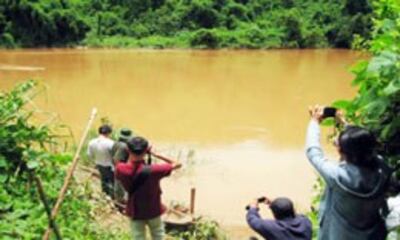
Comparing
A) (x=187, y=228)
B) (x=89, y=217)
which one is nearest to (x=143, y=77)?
(x=187, y=228)

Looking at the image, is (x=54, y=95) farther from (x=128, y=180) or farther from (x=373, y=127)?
(x=373, y=127)

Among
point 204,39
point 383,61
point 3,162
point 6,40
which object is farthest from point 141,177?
point 204,39

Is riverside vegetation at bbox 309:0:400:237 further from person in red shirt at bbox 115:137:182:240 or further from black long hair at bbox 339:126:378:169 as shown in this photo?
person in red shirt at bbox 115:137:182:240

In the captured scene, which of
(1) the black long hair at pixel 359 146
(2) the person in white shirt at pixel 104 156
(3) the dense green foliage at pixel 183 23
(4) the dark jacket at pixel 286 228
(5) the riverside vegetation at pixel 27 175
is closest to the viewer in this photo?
(1) the black long hair at pixel 359 146

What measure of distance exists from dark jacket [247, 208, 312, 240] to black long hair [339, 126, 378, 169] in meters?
0.73

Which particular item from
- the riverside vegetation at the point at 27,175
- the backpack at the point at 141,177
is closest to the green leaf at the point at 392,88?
the riverside vegetation at the point at 27,175

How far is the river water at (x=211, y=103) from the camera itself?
8594 millimetres

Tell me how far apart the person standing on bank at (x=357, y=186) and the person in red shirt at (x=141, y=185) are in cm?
157

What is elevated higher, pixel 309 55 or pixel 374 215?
pixel 374 215

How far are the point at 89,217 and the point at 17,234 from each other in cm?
90

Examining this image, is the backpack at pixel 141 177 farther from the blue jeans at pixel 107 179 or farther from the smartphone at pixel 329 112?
the blue jeans at pixel 107 179

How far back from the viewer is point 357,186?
6.77ft

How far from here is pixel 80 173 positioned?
684cm

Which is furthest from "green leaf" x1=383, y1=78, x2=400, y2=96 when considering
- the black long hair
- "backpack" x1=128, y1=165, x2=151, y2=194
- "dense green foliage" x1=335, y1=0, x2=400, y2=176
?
"backpack" x1=128, y1=165, x2=151, y2=194
